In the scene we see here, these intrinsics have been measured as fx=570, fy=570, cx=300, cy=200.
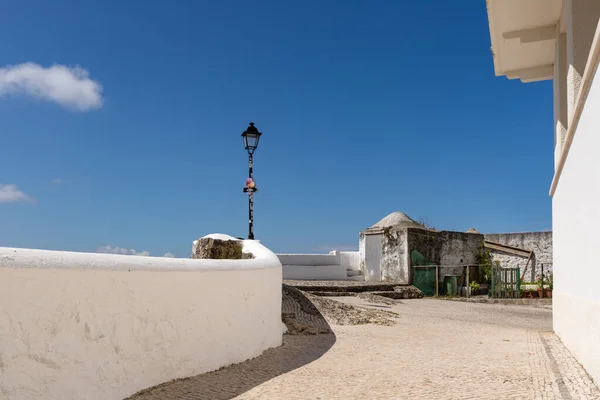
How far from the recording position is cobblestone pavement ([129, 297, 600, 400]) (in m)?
4.71

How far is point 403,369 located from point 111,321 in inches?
122

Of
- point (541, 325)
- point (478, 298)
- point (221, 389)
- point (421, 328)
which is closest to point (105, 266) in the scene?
point (221, 389)

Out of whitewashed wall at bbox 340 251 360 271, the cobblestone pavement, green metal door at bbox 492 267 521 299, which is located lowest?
the cobblestone pavement

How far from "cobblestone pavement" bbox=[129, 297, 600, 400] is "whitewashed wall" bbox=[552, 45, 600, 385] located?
0.32 m

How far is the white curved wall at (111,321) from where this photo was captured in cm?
339

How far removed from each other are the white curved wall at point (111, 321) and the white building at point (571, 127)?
3.40 m

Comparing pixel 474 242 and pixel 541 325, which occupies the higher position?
pixel 474 242

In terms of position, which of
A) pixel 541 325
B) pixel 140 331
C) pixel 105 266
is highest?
pixel 105 266

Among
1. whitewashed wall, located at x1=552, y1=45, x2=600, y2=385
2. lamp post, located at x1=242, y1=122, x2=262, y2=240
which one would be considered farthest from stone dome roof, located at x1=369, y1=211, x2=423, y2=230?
whitewashed wall, located at x1=552, y1=45, x2=600, y2=385

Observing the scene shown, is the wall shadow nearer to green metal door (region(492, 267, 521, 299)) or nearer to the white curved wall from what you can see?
the white curved wall

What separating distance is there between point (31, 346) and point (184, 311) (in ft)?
5.32

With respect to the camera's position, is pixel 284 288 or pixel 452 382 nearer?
pixel 452 382

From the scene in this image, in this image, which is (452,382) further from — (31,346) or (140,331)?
(31,346)

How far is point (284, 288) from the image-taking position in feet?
36.1
